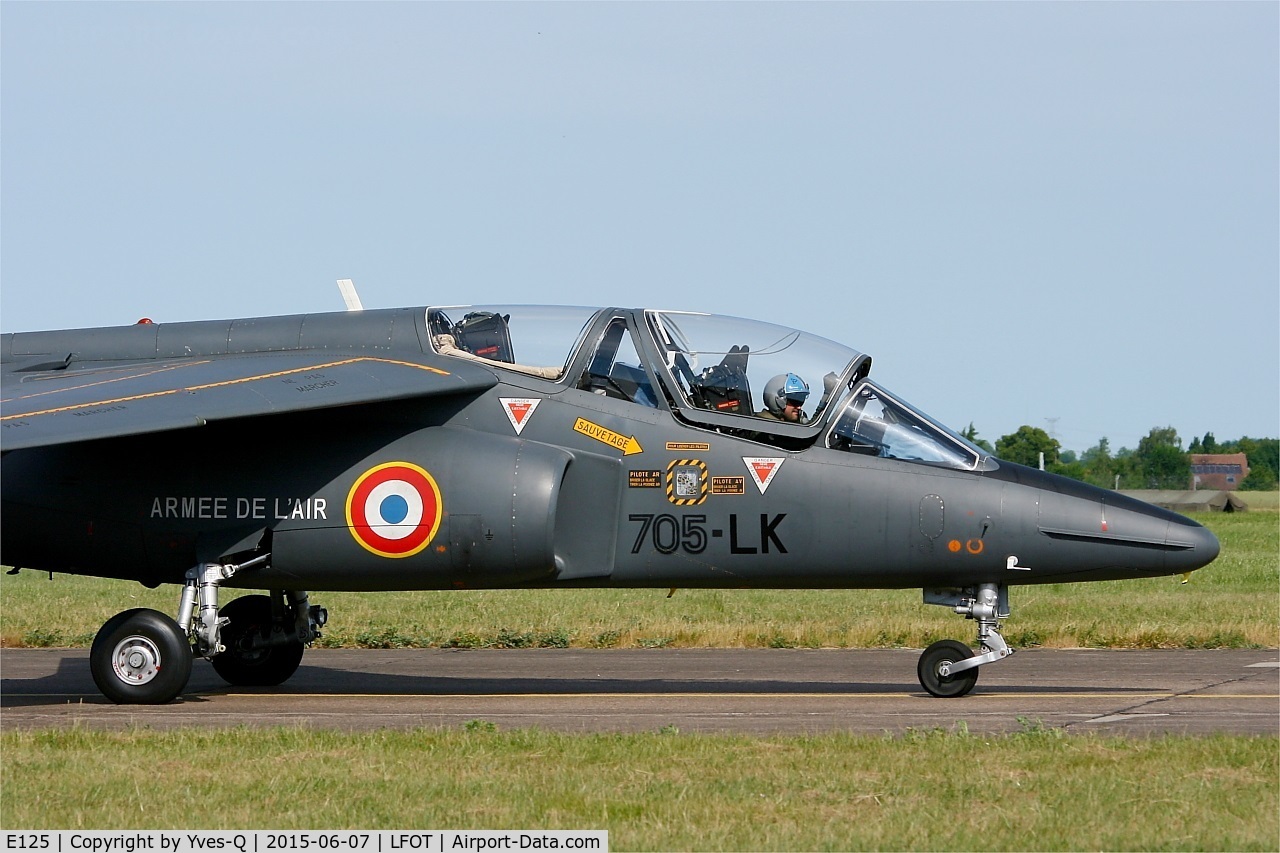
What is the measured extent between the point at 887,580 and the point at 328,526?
4894mm

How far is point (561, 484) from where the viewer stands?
1260cm

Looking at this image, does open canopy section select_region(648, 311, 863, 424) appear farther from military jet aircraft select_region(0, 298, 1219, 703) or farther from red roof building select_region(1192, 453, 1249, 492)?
red roof building select_region(1192, 453, 1249, 492)

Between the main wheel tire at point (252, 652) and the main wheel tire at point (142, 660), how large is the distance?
6.42 ft

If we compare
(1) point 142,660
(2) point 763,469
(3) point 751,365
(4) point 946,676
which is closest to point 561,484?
(2) point 763,469

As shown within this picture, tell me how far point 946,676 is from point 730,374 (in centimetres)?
321

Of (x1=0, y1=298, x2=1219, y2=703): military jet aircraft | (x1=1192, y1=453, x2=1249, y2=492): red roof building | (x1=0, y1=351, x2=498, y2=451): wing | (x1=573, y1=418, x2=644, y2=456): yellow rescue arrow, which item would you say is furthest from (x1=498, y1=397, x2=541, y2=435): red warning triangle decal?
(x1=1192, y1=453, x2=1249, y2=492): red roof building

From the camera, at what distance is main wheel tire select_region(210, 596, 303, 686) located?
48.6 ft

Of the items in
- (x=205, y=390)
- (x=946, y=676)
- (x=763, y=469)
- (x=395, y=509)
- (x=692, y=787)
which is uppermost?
(x=205, y=390)

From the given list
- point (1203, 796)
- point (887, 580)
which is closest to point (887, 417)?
point (887, 580)

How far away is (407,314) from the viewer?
13.5 metres

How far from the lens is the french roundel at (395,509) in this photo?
1262 centimetres

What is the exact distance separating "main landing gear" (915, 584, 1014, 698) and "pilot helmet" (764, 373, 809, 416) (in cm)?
206
